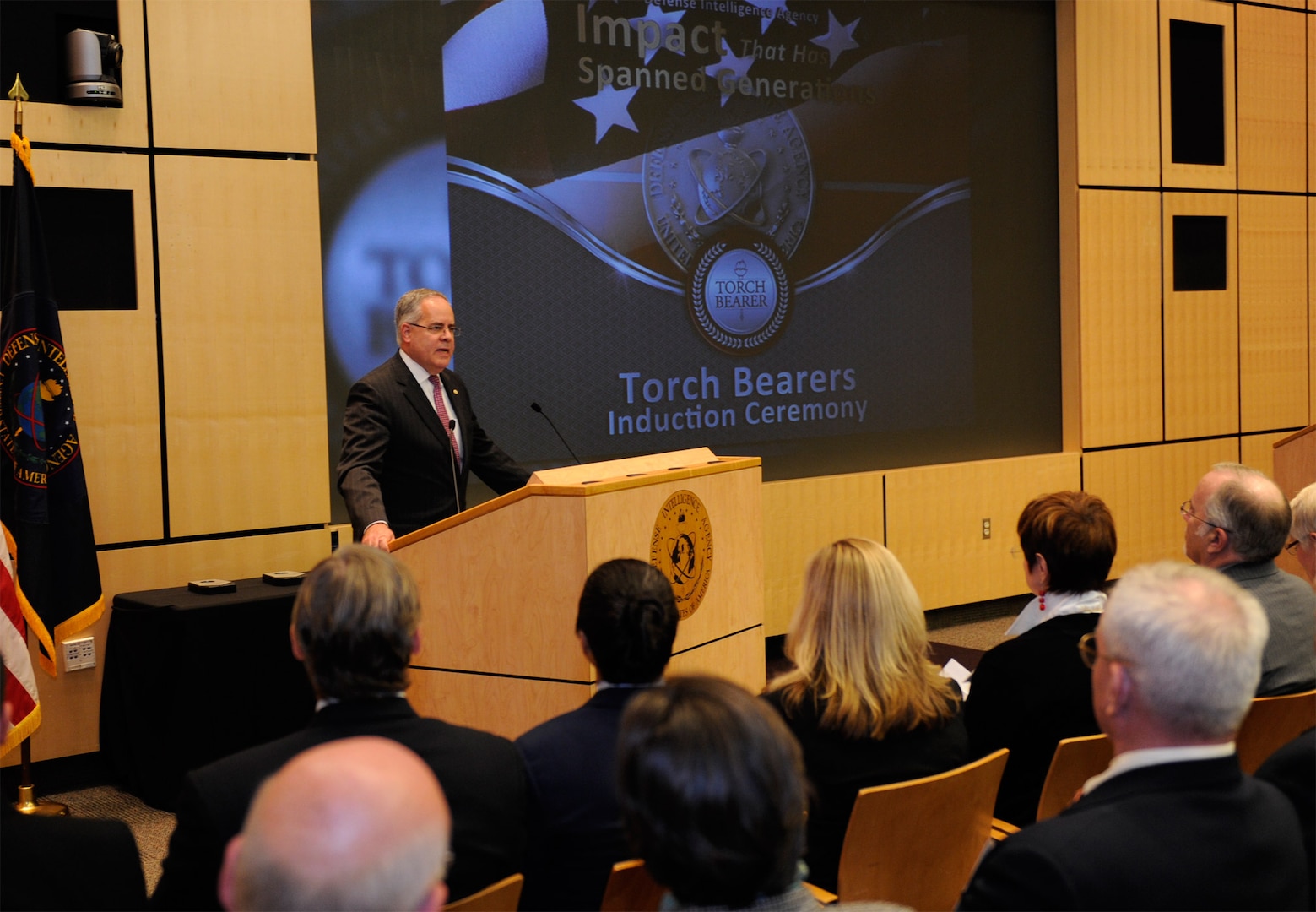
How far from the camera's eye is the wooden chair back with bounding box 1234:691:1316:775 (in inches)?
103

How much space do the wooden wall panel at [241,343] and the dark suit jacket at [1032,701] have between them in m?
3.24

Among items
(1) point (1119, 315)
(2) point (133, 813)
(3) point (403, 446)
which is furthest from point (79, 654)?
(1) point (1119, 315)

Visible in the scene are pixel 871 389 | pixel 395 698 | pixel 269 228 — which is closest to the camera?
pixel 395 698

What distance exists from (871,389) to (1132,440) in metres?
2.00

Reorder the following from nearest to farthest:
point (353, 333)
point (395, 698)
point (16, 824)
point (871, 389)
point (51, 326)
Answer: point (16, 824) < point (395, 698) < point (51, 326) < point (353, 333) < point (871, 389)

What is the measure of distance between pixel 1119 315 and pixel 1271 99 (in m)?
2.01

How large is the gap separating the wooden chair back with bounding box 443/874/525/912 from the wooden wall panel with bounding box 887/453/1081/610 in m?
5.34

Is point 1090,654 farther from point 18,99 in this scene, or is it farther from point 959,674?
point 18,99

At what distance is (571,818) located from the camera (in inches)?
80.9

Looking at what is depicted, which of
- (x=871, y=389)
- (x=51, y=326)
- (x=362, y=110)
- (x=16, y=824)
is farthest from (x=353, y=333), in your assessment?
(x=16, y=824)

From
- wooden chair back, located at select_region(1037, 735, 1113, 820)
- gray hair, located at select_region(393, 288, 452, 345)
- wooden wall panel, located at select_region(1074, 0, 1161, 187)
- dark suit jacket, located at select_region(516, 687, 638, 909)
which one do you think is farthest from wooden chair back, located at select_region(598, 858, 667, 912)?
wooden wall panel, located at select_region(1074, 0, 1161, 187)

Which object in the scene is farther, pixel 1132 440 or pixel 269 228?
pixel 1132 440

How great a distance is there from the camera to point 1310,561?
338 cm

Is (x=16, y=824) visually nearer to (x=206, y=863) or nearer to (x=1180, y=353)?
(x=206, y=863)
